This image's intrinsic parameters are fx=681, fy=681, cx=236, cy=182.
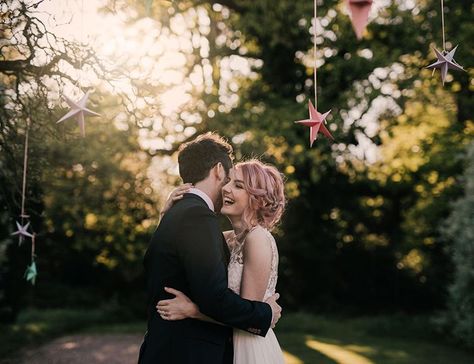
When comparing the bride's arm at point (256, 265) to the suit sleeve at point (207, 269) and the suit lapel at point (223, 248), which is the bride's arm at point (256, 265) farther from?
the suit sleeve at point (207, 269)

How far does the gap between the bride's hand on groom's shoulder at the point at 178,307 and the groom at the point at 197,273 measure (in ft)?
0.16

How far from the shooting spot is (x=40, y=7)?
5.03 meters

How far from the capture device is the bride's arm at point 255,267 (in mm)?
3998

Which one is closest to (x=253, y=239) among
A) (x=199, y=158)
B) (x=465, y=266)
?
(x=199, y=158)

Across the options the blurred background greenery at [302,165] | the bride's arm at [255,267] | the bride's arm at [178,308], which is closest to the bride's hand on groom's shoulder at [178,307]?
the bride's arm at [178,308]

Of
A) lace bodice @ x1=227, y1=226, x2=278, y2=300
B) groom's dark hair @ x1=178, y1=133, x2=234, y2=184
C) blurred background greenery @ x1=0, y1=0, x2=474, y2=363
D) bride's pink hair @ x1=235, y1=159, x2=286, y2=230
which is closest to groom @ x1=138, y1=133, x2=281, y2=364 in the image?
groom's dark hair @ x1=178, y1=133, x2=234, y2=184

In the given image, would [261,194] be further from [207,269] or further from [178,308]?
[178,308]

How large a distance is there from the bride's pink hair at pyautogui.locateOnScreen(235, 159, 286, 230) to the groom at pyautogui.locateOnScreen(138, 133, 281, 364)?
0.68 ft

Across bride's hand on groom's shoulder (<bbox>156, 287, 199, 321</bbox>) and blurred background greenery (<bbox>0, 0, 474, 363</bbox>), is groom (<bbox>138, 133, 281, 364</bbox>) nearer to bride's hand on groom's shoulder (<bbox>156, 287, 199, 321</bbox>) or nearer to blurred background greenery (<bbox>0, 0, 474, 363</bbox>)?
bride's hand on groom's shoulder (<bbox>156, 287, 199, 321</bbox>)

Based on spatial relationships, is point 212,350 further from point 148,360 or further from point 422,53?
point 422,53

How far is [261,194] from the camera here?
4168 mm

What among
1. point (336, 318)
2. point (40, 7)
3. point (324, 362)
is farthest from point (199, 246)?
point (336, 318)

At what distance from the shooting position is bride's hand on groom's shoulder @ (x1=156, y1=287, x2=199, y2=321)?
366cm

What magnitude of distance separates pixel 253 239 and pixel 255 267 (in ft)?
0.56
